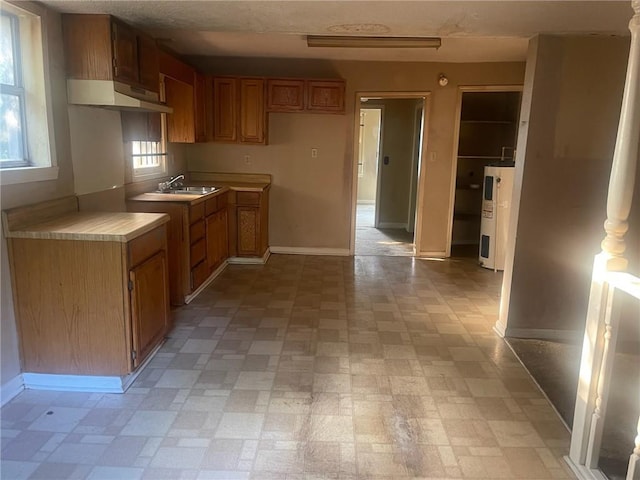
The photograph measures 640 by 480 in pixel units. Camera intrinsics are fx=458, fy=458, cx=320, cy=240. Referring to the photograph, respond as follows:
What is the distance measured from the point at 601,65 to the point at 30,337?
149 inches

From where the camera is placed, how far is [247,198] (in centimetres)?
496

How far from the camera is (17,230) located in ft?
7.66

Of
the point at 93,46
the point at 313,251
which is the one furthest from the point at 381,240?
the point at 93,46

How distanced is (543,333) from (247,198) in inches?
123

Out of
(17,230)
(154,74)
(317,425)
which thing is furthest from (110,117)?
(317,425)

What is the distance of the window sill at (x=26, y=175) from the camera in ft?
7.48

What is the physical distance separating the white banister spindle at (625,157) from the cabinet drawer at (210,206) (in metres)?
3.23

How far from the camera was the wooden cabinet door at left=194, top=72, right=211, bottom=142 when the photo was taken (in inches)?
186

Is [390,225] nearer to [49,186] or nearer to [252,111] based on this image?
[252,111]

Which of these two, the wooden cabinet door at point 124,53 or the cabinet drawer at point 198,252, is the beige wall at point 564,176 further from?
the wooden cabinet door at point 124,53

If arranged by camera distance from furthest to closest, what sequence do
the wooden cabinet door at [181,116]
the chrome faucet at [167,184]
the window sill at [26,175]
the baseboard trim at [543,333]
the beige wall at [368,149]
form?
the beige wall at [368,149] < the wooden cabinet door at [181,116] < the chrome faucet at [167,184] < the baseboard trim at [543,333] < the window sill at [26,175]

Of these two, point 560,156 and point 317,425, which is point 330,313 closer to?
point 317,425

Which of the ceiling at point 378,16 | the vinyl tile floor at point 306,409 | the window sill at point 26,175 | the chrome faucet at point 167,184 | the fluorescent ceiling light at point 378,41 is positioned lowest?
the vinyl tile floor at point 306,409

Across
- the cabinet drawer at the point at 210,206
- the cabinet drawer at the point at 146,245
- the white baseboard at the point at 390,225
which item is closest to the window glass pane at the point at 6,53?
the cabinet drawer at the point at 146,245
